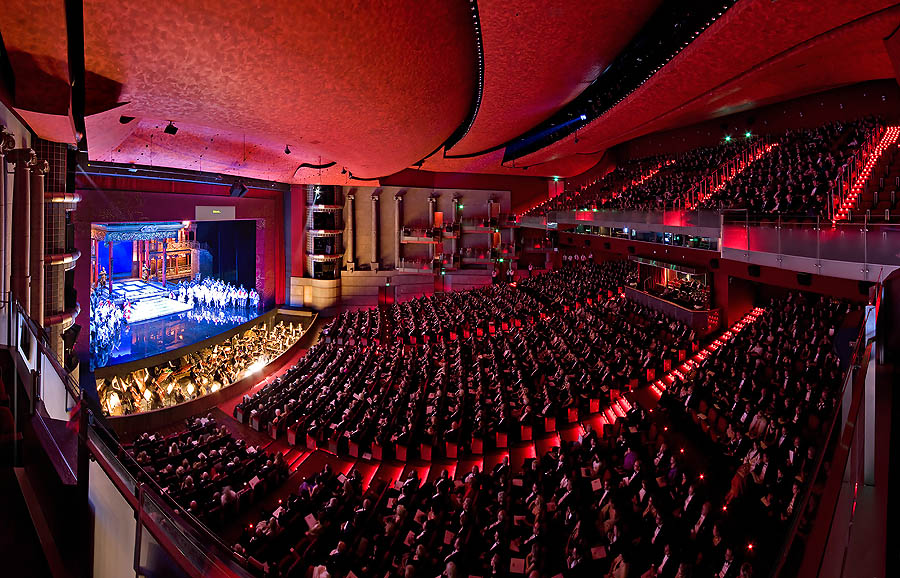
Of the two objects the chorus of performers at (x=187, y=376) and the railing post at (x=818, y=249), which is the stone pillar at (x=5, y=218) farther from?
the railing post at (x=818, y=249)

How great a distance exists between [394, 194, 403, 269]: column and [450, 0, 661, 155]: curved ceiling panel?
11343mm

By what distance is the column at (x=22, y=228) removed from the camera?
15.4 feet

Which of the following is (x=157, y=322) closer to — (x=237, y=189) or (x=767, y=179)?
(x=237, y=189)

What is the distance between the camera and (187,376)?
1219cm

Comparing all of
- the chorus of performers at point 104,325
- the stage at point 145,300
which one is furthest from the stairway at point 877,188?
the stage at point 145,300

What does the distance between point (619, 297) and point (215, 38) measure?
13537 millimetres

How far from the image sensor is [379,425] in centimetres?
800

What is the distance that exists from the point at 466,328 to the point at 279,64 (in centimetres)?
1002

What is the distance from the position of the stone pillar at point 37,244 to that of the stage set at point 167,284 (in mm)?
6308

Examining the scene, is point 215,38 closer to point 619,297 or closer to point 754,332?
point 754,332

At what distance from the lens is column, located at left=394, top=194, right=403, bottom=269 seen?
20.8m

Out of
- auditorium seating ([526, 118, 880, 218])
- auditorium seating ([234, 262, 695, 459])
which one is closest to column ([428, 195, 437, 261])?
auditorium seating ([234, 262, 695, 459])

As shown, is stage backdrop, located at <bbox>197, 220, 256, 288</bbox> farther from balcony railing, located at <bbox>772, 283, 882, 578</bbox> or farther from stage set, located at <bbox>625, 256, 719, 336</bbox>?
balcony railing, located at <bbox>772, 283, 882, 578</bbox>

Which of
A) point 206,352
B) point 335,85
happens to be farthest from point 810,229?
point 206,352
